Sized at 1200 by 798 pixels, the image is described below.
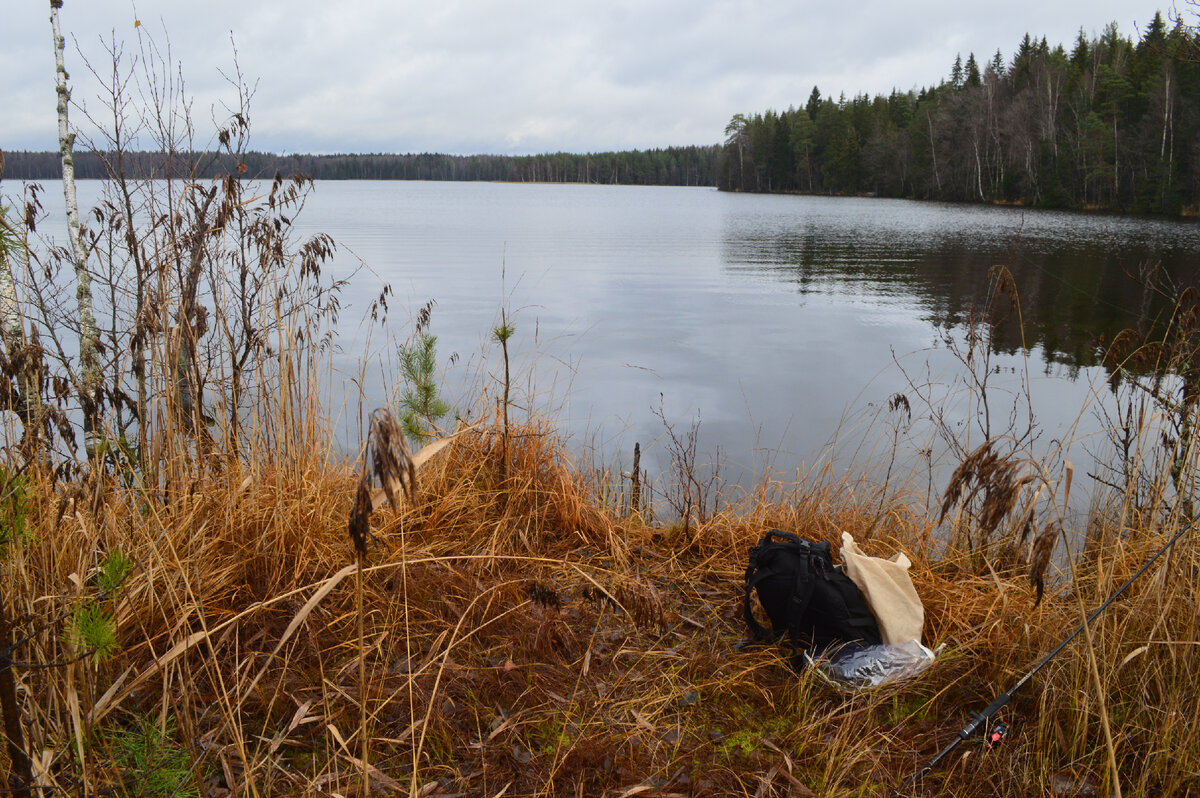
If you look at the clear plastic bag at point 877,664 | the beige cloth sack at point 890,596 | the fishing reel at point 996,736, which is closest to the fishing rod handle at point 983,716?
the fishing reel at point 996,736

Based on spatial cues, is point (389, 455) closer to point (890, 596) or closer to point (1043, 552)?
point (1043, 552)

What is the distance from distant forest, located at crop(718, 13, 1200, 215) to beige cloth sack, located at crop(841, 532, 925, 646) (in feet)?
18.4

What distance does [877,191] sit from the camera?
65625 millimetres

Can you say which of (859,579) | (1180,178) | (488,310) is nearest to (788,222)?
(1180,178)

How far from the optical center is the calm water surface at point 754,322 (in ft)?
24.8

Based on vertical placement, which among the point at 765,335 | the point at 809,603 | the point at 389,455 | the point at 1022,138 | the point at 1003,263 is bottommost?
the point at 809,603

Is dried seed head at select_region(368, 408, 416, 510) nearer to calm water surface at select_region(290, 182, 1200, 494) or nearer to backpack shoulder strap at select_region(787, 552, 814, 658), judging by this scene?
backpack shoulder strap at select_region(787, 552, 814, 658)

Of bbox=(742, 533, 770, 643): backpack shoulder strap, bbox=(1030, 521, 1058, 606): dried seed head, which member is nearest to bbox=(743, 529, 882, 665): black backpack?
bbox=(742, 533, 770, 643): backpack shoulder strap

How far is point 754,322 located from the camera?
42.6ft

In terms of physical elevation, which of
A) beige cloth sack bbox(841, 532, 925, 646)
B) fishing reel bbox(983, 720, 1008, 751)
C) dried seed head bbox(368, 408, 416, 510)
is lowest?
fishing reel bbox(983, 720, 1008, 751)

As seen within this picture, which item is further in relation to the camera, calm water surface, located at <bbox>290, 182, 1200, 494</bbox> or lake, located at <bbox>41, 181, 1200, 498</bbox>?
calm water surface, located at <bbox>290, 182, 1200, 494</bbox>

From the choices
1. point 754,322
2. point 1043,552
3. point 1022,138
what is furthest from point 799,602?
point 1022,138

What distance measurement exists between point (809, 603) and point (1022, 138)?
52.5m

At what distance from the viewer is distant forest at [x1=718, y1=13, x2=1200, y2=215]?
35.2 meters
